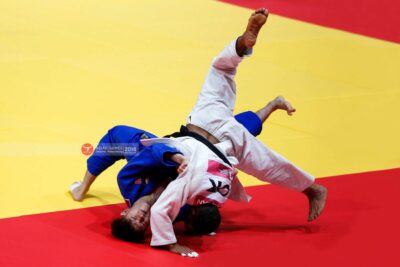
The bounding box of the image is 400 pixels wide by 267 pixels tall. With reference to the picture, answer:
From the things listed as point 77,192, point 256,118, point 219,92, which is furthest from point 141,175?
point 256,118

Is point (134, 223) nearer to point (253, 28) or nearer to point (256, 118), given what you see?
point (256, 118)

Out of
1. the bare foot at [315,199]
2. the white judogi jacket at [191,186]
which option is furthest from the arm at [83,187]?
the bare foot at [315,199]

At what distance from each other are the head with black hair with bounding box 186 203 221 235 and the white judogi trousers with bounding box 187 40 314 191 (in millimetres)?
484

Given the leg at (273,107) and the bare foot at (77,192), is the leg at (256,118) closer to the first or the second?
the leg at (273,107)

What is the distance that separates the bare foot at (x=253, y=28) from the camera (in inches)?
181

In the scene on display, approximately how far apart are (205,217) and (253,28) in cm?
119

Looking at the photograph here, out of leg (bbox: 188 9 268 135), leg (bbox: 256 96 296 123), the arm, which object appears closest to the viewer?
leg (bbox: 188 9 268 135)

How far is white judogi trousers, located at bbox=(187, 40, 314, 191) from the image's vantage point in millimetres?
4852

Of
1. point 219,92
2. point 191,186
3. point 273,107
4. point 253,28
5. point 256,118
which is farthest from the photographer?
point 273,107

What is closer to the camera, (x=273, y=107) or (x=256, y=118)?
(x=256, y=118)

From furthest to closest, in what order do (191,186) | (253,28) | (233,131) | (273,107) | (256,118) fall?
(273,107) → (256,118) → (233,131) → (253,28) → (191,186)

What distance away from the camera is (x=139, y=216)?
14.6 ft

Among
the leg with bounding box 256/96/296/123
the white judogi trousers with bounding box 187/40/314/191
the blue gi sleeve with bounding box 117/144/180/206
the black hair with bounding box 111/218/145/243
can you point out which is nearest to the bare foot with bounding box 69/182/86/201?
the blue gi sleeve with bounding box 117/144/180/206

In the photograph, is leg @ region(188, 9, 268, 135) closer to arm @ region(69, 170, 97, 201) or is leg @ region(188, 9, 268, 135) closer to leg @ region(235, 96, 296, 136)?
leg @ region(235, 96, 296, 136)
